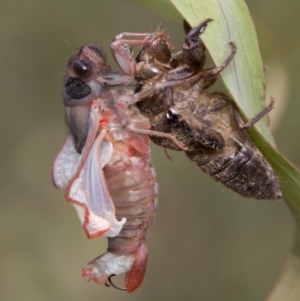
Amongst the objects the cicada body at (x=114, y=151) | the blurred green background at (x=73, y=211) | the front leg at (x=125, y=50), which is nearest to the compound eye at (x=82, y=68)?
the cicada body at (x=114, y=151)

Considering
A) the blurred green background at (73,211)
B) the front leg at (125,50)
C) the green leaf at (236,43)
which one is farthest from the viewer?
the blurred green background at (73,211)

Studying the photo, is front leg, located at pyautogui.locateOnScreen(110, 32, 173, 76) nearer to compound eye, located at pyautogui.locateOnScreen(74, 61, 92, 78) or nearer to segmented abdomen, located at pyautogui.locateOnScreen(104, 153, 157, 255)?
compound eye, located at pyautogui.locateOnScreen(74, 61, 92, 78)

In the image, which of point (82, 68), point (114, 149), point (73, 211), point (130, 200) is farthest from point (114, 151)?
point (73, 211)

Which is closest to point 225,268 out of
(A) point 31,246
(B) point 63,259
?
(B) point 63,259

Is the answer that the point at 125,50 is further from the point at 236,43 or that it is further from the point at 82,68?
the point at 236,43

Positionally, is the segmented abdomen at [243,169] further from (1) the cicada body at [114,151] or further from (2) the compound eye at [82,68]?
(2) the compound eye at [82,68]

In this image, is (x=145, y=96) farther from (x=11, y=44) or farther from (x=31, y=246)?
(x=11, y=44)

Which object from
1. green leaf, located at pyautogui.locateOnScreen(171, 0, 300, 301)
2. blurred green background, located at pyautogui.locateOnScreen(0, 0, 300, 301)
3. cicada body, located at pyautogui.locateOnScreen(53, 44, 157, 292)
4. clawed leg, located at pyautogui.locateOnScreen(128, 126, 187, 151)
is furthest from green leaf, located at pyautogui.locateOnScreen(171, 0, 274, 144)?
blurred green background, located at pyautogui.locateOnScreen(0, 0, 300, 301)
